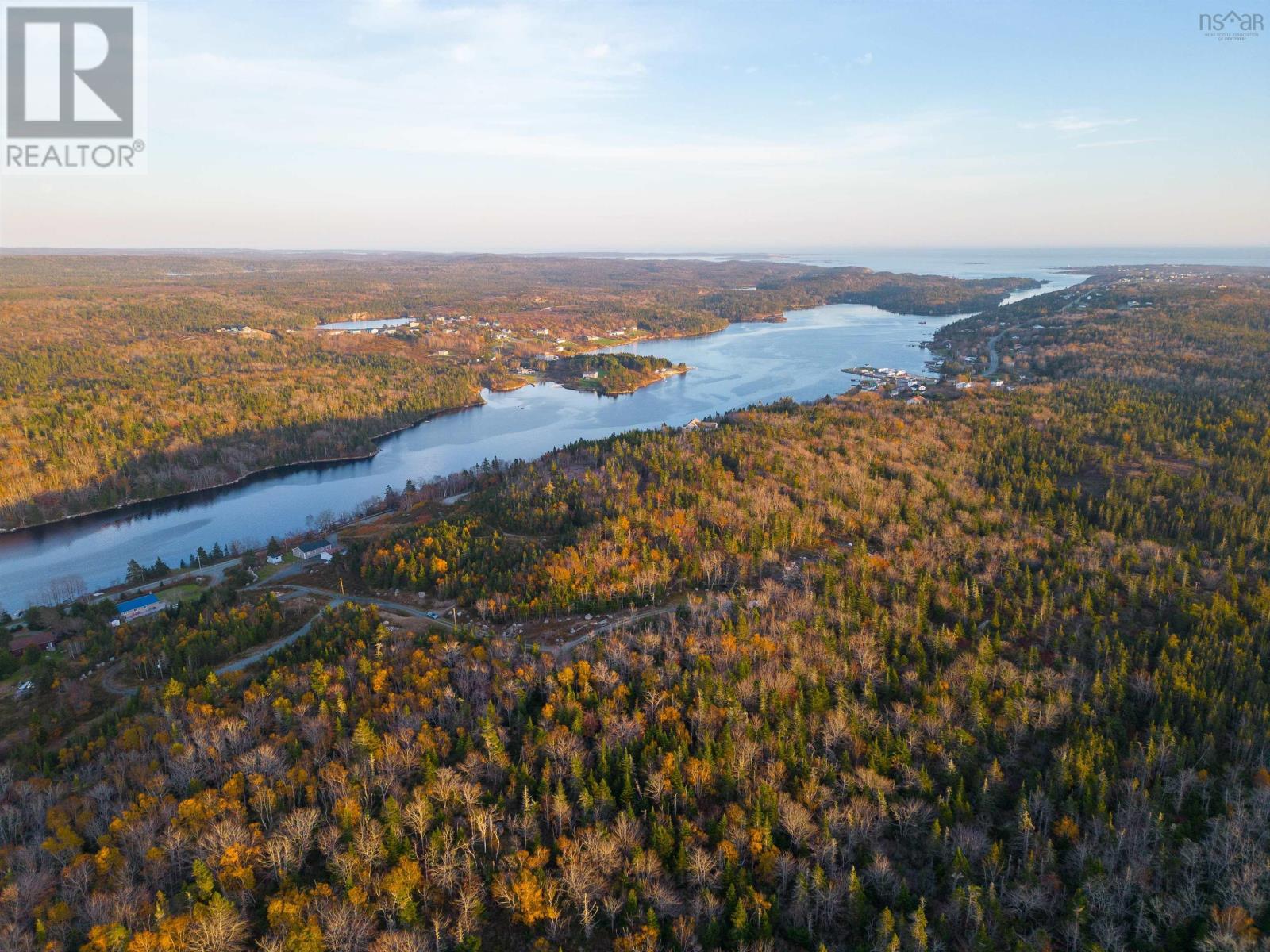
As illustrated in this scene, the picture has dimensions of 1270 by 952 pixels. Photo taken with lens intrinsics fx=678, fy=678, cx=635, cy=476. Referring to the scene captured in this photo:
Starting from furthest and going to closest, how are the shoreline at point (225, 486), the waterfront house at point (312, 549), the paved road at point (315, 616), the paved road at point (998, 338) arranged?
the paved road at point (998, 338), the shoreline at point (225, 486), the waterfront house at point (312, 549), the paved road at point (315, 616)

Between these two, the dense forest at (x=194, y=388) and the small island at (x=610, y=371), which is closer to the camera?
the dense forest at (x=194, y=388)

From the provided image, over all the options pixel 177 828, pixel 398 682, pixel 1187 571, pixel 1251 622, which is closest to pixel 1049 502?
pixel 1187 571

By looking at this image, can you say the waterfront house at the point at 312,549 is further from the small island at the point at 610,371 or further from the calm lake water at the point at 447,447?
the small island at the point at 610,371

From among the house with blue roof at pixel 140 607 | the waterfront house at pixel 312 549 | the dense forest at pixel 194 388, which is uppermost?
the dense forest at pixel 194 388

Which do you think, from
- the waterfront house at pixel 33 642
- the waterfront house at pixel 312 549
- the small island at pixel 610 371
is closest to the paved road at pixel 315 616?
the waterfront house at pixel 312 549

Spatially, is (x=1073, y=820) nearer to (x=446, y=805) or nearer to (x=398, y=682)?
(x=446, y=805)

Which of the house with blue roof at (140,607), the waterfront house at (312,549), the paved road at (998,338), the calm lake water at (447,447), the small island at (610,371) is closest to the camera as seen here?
the house with blue roof at (140,607)

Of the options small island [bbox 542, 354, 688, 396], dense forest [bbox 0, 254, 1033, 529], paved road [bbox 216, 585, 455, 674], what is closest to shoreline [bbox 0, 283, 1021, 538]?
dense forest [bbox 0, 254, 1033, 529]

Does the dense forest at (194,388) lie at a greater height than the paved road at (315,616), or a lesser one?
greater
